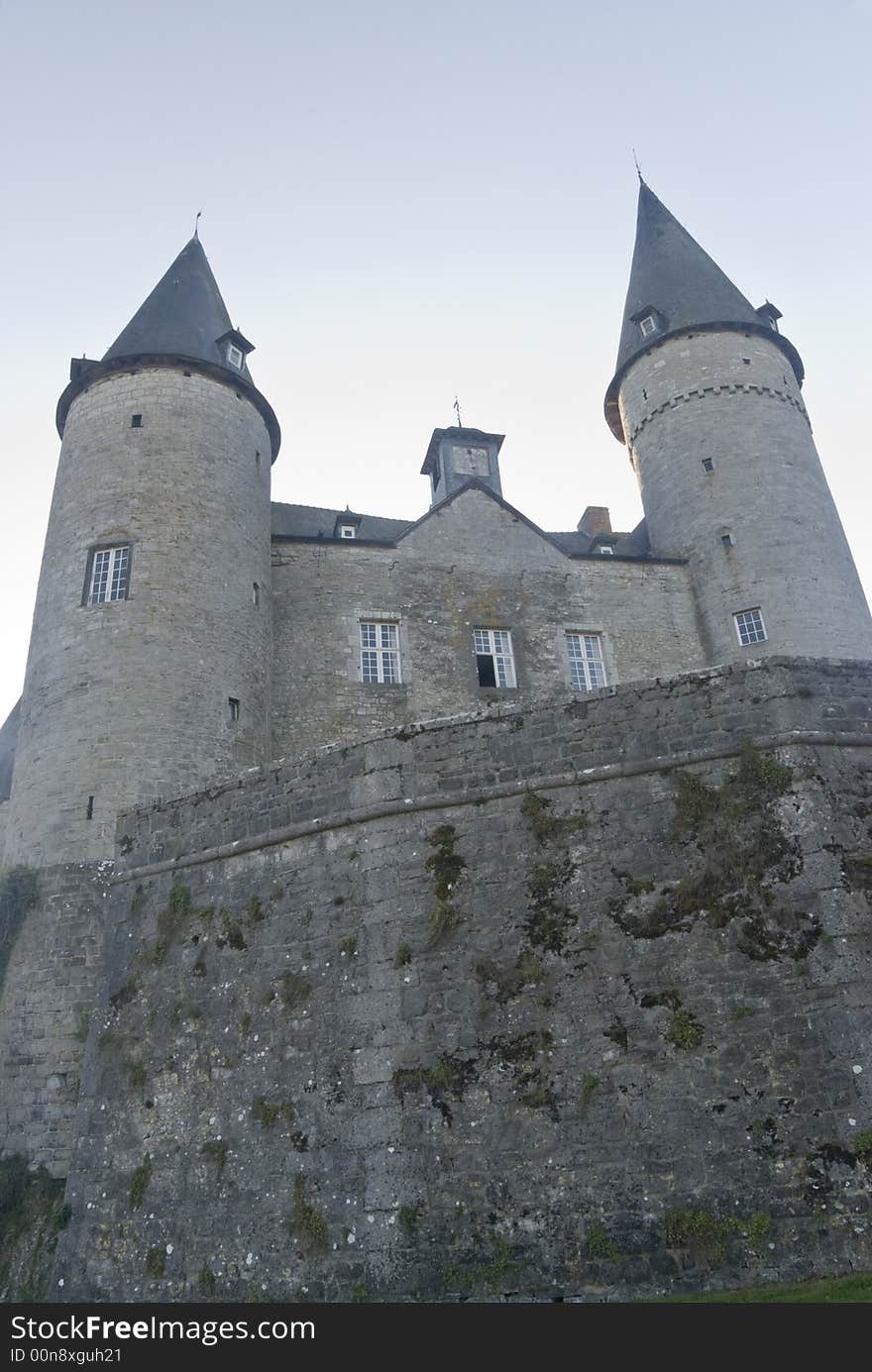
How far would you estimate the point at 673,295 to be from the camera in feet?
85.8

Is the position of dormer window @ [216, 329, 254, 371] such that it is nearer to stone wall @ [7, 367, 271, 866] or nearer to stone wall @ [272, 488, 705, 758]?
stone wall @ [7, 367, 271, 866]

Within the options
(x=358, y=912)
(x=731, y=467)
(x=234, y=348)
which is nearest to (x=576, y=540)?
(x=731, y=467)

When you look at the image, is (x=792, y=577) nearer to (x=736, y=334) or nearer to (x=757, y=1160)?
(x=736, y=334)

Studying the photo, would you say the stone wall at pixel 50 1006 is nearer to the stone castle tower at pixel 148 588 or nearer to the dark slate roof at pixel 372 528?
the stone castle tower at pixel 148 588

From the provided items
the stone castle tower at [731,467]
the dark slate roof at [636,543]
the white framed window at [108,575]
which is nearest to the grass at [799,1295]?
the white framed window at [108,575]

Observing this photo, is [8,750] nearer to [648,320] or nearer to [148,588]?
[148,588]

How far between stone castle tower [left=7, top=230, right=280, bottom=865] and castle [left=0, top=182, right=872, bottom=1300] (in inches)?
2.5

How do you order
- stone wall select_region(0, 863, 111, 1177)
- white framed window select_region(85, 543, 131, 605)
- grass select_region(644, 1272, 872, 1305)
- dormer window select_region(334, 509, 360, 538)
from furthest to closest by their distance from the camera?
dormer window select_region(334, 509, 360, 538)
white framed window select_region(85, 543, 131, 605)
stone wall select_region(0, 863, 111, 1177)
grass select_region(644, 1272, 872, 1305)

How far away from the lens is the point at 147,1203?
10.4 meters

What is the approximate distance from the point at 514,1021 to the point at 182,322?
1649 centimetres

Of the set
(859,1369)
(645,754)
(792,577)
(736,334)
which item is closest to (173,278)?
(736,334)

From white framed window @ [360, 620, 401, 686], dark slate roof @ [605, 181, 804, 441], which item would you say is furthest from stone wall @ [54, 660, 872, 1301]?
dark slate roof @ [605, 181, 804, 441]

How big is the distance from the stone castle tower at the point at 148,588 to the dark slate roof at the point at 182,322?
0.06 metres

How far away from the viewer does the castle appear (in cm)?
878
